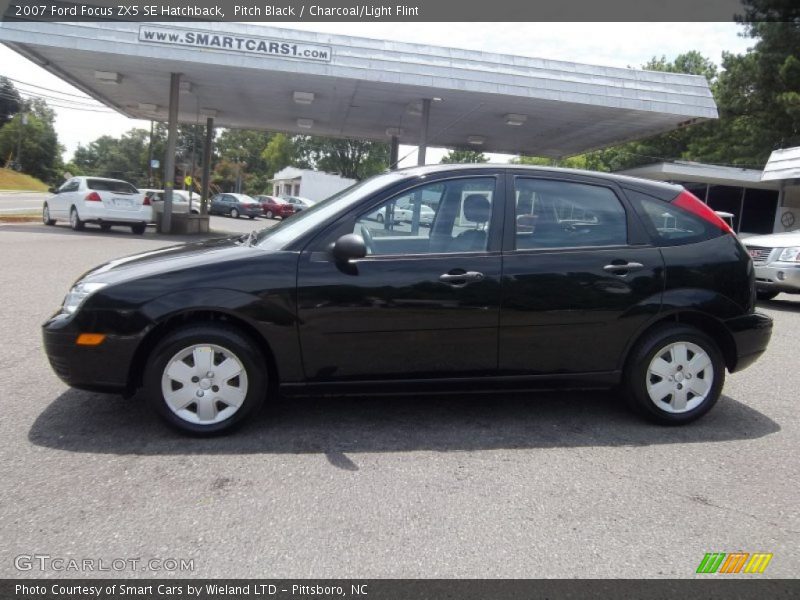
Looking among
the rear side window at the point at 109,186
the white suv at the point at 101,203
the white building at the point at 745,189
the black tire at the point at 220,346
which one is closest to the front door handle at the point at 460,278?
the black tire at the point at 220,346

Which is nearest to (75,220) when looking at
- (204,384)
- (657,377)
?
(204,384)

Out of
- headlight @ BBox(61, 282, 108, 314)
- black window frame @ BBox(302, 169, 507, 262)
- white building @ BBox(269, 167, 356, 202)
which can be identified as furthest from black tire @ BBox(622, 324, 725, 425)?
white building @ BBox(269, 167, 356, 202)

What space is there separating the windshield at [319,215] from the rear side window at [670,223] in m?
1.68

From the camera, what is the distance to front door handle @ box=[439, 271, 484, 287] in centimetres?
394

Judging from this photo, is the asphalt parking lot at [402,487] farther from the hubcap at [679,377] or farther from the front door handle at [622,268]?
the front door handle at [622,268]

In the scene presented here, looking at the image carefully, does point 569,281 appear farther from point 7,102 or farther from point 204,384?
point 7,102

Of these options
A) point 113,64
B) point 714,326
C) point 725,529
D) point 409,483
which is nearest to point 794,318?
point 714,326

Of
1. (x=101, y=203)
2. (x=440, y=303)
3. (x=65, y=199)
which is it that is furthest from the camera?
(x=65, y=199)

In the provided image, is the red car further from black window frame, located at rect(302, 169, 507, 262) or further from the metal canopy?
black window frame, located at rect(302, 169, 507, 262)

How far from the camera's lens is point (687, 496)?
11.0 ft

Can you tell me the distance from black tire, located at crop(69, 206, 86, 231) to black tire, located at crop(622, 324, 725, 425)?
1691 centimetres

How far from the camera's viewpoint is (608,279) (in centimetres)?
414

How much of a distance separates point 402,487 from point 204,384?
1346mm

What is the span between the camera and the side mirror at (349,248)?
374 cm
